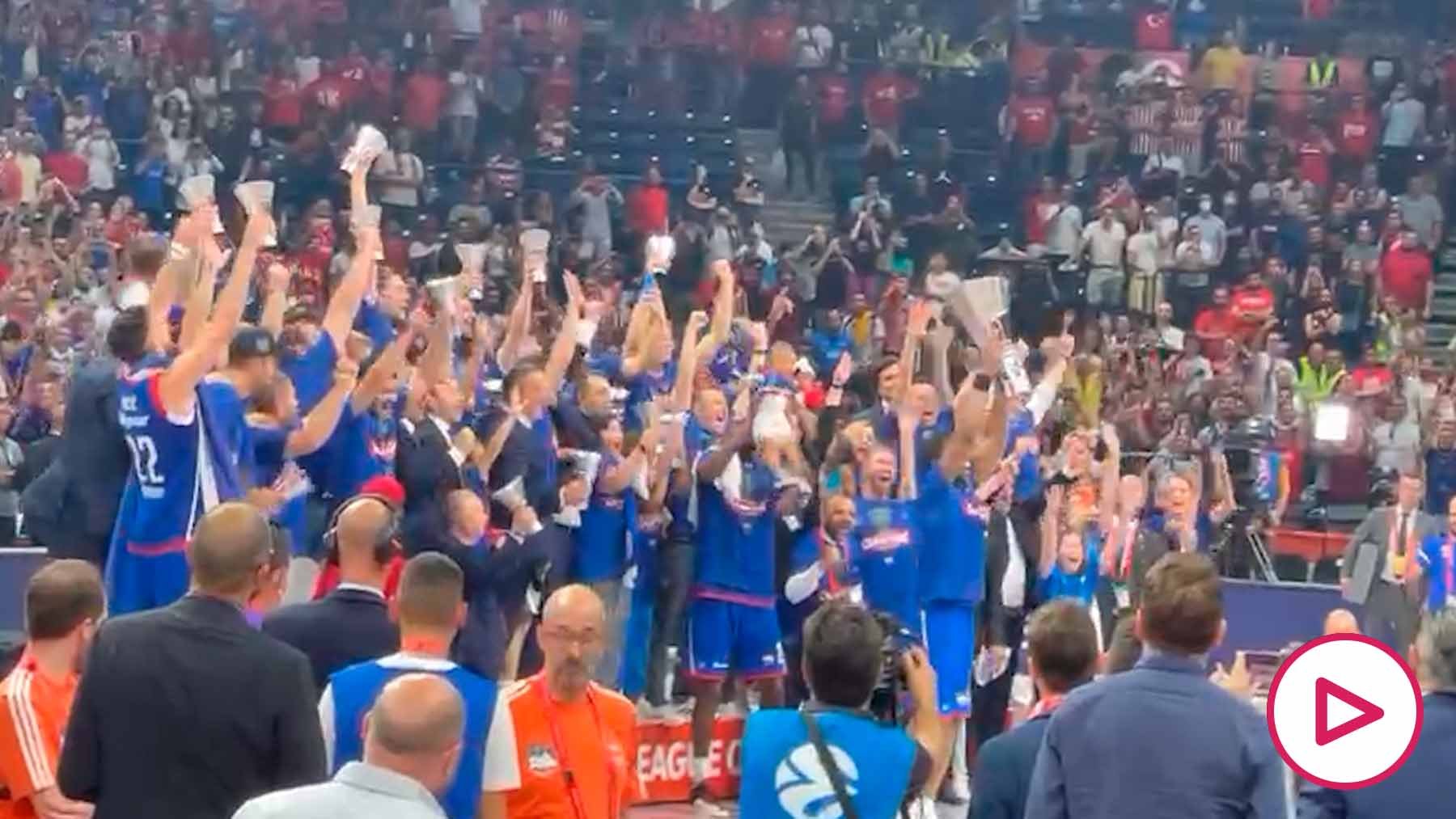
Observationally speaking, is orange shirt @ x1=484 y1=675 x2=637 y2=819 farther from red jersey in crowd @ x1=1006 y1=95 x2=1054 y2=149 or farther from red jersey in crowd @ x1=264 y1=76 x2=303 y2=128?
red jersey in crowd @ x1=1006 y1=95 x2=1054 y2=149

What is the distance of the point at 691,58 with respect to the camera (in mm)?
28297

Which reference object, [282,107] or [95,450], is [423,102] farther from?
[95,450]

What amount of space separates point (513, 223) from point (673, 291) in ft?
5.50

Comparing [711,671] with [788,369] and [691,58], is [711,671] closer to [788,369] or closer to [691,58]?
[788,369]

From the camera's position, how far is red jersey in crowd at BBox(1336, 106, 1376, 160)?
1051 inches

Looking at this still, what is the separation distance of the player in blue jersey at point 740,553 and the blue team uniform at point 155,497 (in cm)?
315

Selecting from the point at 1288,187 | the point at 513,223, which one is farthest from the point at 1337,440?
the point at 513,223

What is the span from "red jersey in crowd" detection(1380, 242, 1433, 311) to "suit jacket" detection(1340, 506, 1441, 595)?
8941 mm

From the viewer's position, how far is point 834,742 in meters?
5.40

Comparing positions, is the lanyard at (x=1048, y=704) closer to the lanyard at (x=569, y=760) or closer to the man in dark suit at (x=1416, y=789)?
the man in dark suit at (x=1416, y=789)

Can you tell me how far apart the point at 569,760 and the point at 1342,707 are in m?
1.73

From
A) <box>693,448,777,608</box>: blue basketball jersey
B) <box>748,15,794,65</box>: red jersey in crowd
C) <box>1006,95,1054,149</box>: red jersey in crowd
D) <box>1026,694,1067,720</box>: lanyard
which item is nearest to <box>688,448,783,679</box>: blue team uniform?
<box>693,448,777,608</box>: blue basketball jersey

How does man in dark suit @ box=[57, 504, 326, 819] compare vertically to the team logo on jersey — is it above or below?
above

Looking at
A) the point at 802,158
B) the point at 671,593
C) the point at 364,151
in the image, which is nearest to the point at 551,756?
the point at 364,151
